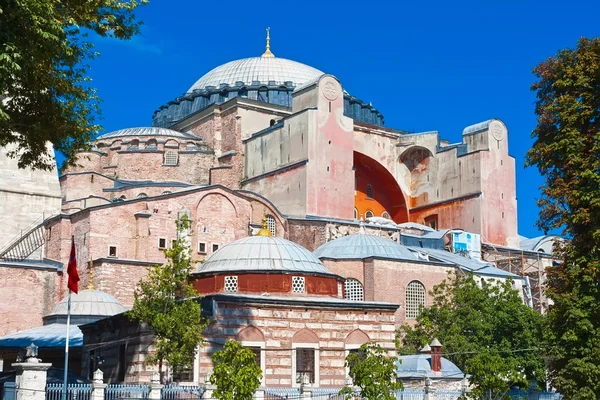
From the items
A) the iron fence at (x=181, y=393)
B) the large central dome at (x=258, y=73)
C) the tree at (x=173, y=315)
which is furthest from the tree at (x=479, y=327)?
the large central dome at (x=258, y=73)

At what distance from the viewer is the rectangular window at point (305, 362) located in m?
24.5

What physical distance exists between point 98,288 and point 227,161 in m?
14.7

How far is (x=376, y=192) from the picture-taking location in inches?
1946

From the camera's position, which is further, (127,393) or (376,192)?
(376,192)

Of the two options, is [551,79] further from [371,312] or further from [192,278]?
[192,278]

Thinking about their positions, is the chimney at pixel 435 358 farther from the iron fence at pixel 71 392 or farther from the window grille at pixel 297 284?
the iron fence at pixel 71 392

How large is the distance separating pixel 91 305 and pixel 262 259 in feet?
21.6

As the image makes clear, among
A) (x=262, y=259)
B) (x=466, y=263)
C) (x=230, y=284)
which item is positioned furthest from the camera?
(x=466, y=263)

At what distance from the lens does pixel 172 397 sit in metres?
19.9

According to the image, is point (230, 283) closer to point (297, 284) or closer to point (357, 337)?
point (297, 284)

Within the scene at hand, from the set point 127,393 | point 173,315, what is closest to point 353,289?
point 173,315

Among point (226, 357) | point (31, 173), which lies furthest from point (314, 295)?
point (31, 173)

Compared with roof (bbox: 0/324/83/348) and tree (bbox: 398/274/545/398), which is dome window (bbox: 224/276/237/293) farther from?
tree (bbox: 398/274/545/398)

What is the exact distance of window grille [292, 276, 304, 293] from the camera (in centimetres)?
2595
